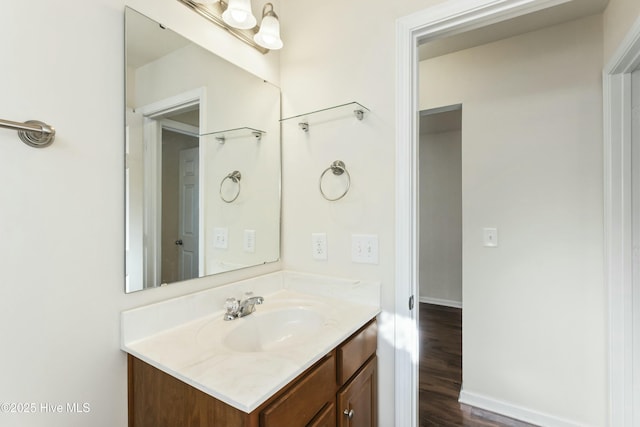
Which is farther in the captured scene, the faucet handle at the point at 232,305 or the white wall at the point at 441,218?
the white wall at the point at 441,218

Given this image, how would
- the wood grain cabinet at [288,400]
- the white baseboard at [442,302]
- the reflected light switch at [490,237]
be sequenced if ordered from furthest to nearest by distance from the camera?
the white baseboard at [442,302] → the reflected light switch at [490,237] → the wood grain cabinet at [288,400]

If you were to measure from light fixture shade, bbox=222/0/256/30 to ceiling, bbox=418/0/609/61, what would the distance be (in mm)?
864

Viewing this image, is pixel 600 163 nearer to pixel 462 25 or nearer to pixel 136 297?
pixel 462 25

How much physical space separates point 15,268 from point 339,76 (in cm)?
137

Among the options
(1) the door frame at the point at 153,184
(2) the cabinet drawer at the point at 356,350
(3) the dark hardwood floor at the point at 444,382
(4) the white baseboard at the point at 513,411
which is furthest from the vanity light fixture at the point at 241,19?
(4) the white baseboard at the point at 513,411

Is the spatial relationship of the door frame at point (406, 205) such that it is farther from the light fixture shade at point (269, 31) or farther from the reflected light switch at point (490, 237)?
the reflected light switch at point (490, 237)

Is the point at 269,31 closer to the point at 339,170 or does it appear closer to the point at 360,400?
the point at 339,170

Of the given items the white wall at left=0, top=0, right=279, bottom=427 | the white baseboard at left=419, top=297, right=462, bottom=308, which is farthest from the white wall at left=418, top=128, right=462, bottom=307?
the white wall at left=0, top=0, right=279, bottom=427

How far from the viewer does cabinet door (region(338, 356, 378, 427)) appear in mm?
1028

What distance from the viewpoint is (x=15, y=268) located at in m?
0.76

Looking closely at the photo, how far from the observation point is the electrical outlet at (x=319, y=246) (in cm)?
146

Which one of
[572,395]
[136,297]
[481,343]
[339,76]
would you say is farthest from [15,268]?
[572,395]

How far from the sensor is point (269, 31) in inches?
53.2

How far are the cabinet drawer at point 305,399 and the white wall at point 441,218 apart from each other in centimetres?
353
